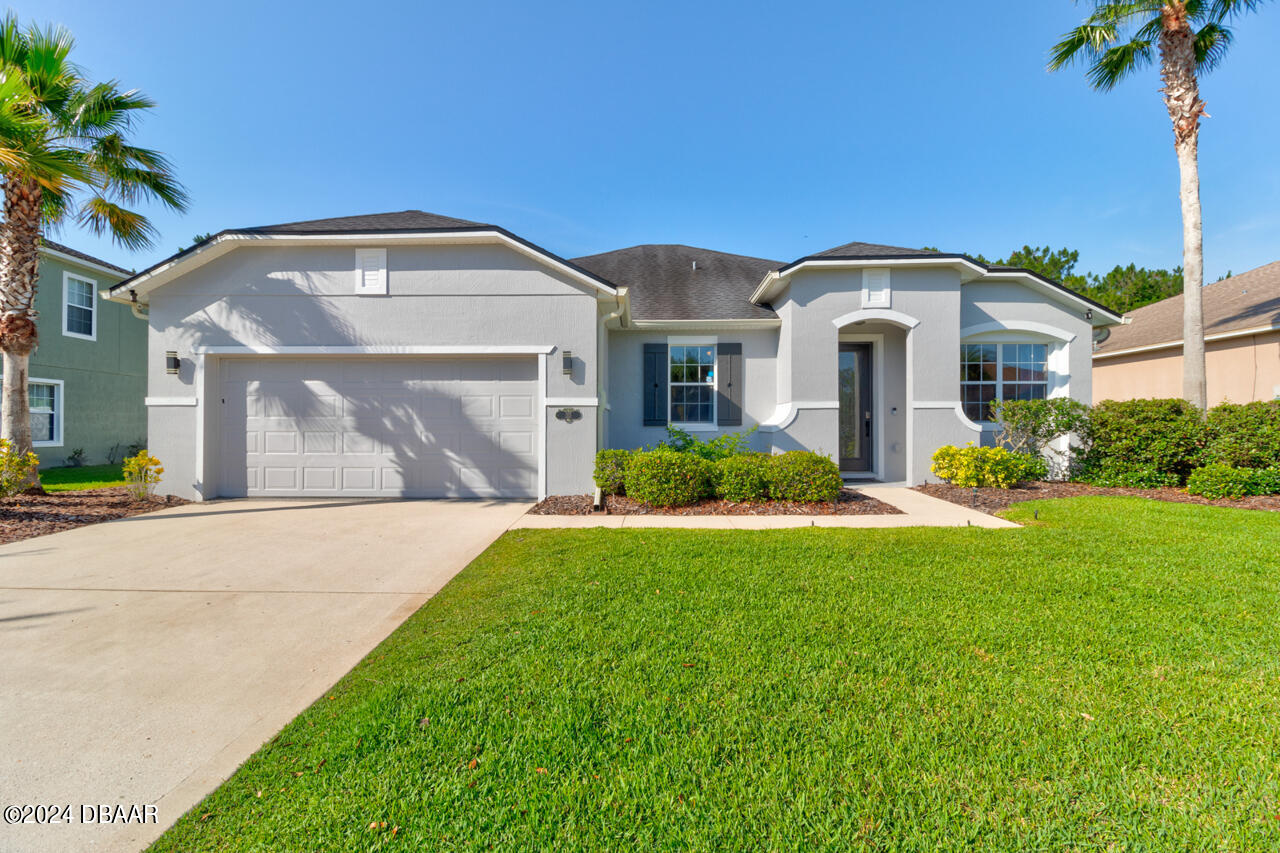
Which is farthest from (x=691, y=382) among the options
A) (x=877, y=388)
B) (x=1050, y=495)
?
(x=1050, y=495)

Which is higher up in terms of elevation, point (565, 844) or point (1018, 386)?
point (1018, 386)

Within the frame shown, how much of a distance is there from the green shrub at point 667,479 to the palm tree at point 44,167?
873 centimetres

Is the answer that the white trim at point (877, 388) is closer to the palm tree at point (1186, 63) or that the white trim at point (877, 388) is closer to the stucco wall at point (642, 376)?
the stucco wall at point (642, 376)

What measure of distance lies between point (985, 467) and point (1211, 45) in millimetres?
10446

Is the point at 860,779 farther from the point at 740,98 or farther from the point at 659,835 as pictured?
the point at 740,98

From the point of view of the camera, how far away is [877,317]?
9.57 meters

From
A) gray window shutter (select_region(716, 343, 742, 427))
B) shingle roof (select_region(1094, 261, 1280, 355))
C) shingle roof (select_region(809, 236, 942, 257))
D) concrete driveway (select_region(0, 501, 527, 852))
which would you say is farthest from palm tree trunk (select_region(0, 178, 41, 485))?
shingle roof (select_region(1094, 261, 1280, 355))

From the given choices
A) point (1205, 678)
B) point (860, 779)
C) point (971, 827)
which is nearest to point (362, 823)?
point (860, 779)

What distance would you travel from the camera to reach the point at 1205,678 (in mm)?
2738

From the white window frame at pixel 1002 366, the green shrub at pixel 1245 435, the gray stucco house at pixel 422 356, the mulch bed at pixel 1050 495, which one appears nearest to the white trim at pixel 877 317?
the gray stucco house at pixel 422 356

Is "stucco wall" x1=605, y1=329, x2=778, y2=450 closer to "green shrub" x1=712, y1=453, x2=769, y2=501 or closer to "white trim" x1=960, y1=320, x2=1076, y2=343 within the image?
"green shrub" x1=712, y1=453, x2=769, y2=501

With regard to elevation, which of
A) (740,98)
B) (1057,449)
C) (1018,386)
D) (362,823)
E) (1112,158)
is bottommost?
(362,823)

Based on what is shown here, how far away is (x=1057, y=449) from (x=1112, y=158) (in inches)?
333

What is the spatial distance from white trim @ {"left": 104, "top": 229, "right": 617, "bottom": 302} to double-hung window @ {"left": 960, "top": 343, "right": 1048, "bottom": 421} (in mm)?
7475
